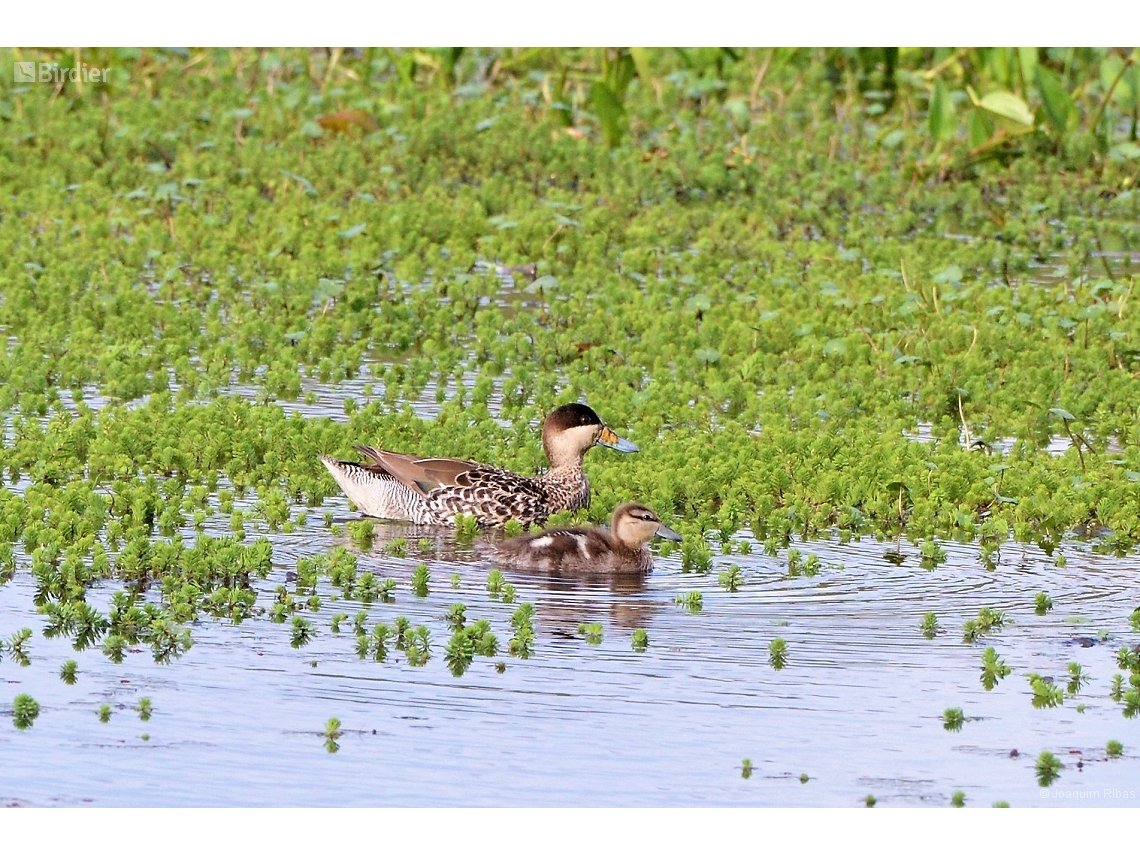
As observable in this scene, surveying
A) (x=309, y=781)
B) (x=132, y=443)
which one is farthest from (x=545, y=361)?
(x=309, y=781)

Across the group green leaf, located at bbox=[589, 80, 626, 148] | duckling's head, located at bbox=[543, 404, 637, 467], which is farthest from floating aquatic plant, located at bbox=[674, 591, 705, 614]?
green leaf, located at bbox=[589, 80, 626, 148]

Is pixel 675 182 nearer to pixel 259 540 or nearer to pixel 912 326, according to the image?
pixel 912 326

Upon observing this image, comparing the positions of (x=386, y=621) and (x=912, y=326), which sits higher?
(x=912, y=326)

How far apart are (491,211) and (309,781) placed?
1230cm

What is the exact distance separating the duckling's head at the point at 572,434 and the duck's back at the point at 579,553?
1.36 meters

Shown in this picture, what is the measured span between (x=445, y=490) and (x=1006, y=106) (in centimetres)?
1044

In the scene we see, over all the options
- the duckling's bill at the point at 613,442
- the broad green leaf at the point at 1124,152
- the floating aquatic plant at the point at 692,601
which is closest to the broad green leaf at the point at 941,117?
the broad green leaf at the point at 1124,152

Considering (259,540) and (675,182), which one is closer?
(259,540)

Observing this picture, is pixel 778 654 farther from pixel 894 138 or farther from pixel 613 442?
pixel 894 138

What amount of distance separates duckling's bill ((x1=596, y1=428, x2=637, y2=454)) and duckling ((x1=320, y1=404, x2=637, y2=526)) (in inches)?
13.4

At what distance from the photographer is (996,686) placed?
8.61 meters

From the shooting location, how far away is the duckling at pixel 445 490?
1122 cm

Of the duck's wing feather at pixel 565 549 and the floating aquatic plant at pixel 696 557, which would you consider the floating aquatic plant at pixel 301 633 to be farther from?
the floating aquatic plant at pixel 696 557

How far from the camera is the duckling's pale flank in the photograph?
33.7 ft
